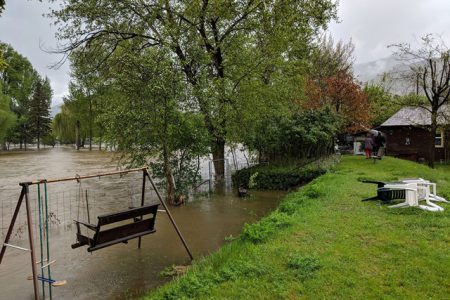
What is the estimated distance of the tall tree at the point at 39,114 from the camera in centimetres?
6425

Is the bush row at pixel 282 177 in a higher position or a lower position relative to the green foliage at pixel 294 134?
lower

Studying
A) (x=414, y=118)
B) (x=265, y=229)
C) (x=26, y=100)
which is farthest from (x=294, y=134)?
(x=26, y=100)

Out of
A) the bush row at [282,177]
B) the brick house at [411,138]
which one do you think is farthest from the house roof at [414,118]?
the bush row at [282,177]

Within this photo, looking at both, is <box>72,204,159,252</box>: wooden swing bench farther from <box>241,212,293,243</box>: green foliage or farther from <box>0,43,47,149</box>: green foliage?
<box>0,43,47,149</box>: green foliage

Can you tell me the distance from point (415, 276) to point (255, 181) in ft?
38.5

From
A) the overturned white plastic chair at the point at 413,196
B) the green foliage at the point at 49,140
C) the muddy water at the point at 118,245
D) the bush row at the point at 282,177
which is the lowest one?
the muddy water at the point at 118,245

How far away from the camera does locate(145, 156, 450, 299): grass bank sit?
4.14 metres

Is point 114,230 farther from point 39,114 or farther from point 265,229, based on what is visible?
point 39,114

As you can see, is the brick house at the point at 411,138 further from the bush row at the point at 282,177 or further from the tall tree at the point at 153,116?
the tall tree at the point at 153,116

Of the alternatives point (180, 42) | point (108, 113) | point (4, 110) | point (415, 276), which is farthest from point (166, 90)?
point (4, 110)

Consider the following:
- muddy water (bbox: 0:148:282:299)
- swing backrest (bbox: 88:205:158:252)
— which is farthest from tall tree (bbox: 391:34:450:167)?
swing backrest (bbox: 88:205:158:252)

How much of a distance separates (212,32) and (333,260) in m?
13.8

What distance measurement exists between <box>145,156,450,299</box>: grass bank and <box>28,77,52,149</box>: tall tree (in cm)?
6690

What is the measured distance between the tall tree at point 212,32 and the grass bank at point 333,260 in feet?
27.8
